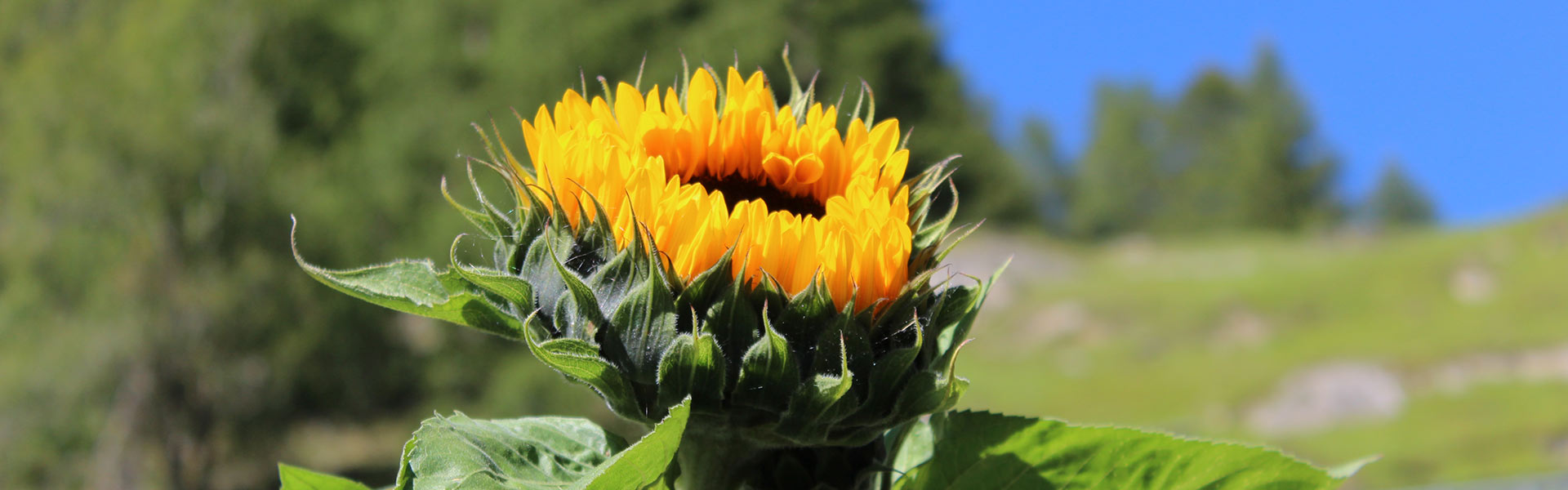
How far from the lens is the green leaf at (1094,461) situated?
3.74ft

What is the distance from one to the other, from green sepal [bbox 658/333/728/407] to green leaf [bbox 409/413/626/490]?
104 millimetres

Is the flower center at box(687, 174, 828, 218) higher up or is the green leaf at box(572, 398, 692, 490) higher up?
the flower center at box(687, 174, 828, 218)

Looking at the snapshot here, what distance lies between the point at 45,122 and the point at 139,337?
272 cm

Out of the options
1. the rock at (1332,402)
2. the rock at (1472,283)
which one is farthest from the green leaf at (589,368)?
the rock at (1472,283)

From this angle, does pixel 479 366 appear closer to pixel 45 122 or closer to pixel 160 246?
pixel 160 246

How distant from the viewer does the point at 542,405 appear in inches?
653

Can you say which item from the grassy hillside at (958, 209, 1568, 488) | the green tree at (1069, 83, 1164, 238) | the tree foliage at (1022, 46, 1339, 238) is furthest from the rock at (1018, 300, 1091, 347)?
the green tree at (1069, 83, 1164, 238)

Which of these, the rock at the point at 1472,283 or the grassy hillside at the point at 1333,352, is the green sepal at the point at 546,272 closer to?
the grassy hillside at the point at 1333,352

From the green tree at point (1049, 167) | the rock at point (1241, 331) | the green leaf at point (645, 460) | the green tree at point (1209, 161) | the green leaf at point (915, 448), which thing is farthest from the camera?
the green tree at point (1049, 167)

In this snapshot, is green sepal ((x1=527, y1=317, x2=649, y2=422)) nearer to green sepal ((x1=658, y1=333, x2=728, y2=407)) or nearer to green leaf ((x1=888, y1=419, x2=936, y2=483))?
green sepal ((x1=658, y1=333, x2=728, y2=407))

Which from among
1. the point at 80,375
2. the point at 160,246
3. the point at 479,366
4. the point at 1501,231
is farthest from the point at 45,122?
the point at 1501,231

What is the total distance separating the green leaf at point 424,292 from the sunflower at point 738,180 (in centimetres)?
12

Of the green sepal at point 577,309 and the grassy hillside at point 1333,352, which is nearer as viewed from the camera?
the green sepal at point 577,309

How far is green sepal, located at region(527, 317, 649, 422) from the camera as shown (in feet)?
3.13
